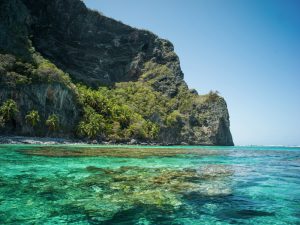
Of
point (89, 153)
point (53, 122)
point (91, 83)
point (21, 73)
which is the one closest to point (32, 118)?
point (53, 122)

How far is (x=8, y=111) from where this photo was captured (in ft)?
240

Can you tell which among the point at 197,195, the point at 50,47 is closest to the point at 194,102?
the point at 50,47

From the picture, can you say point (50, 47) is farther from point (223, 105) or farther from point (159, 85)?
point (223, 105)

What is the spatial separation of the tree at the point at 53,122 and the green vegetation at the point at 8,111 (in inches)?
404

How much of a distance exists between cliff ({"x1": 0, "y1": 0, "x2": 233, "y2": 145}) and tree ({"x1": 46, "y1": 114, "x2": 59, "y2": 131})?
5.52 ft

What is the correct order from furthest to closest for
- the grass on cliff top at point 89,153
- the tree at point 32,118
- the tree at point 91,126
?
1. the tree at point 91,126
2. the tree at point 32,118
3. the grass on cliff top at point 89,153

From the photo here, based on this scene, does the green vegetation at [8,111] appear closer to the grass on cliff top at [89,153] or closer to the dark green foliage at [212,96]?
the grass on cliff top at [89,153]

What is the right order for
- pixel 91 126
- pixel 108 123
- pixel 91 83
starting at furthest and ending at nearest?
pixel 91 83, pixel 108 123, pixel 91 126

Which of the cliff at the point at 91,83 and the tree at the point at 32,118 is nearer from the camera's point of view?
the tree at the point at 32,118

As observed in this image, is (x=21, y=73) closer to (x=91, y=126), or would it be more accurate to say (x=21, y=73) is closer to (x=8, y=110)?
(x=8, y=110)

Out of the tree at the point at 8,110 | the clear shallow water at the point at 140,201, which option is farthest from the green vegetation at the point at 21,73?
the clear shallow water at the point at 140,201

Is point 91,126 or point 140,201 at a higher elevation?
point 91,126

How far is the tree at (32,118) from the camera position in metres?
78.9

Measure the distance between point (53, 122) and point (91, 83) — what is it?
73.3 metres
